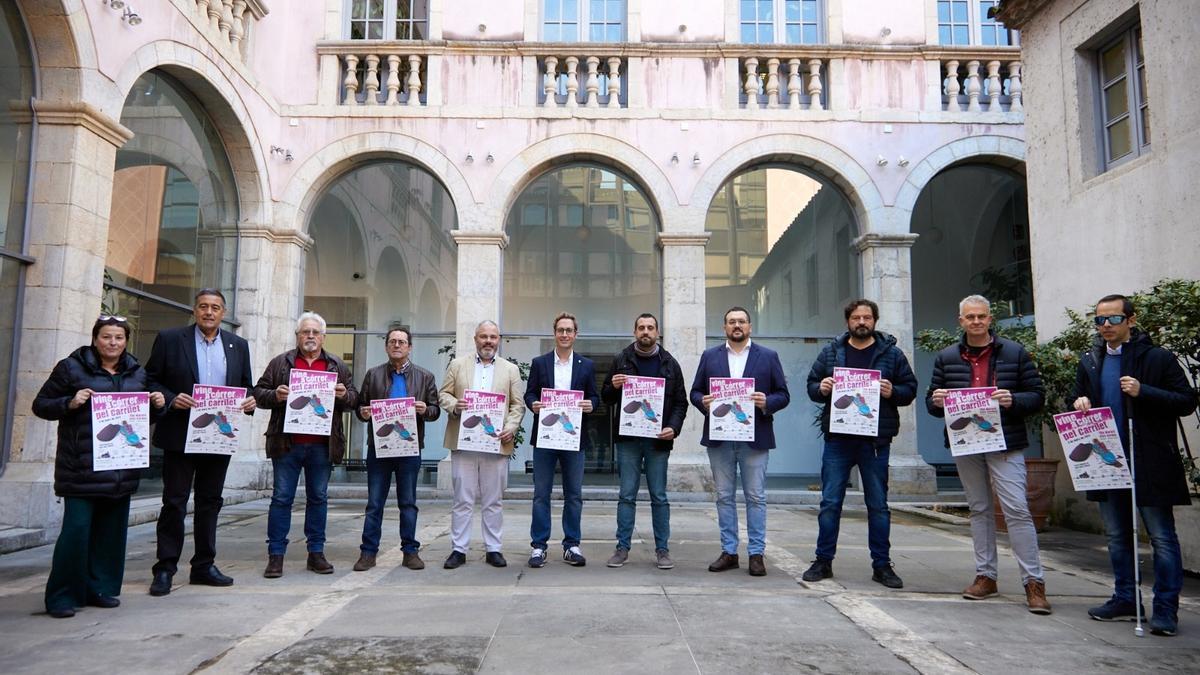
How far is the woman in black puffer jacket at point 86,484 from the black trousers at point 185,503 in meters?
0.28

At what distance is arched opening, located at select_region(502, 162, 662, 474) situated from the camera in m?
13.6

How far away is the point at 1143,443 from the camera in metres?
4.43

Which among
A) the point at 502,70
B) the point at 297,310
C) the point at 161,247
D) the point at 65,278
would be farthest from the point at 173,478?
the point at 502,70

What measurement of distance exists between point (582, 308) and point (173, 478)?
957cm

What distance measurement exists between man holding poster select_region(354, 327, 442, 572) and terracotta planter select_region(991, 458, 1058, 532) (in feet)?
19.9

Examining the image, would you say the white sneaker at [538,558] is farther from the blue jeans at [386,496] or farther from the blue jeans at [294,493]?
the blue jeans at [294,493]

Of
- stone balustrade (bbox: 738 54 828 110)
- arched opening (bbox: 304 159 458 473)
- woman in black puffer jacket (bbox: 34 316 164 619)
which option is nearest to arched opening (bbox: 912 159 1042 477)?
stone balustrade (bbox: 738 54 828 110)

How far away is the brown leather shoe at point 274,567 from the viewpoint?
5.47 meters

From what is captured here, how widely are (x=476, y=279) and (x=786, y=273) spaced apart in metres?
5.47

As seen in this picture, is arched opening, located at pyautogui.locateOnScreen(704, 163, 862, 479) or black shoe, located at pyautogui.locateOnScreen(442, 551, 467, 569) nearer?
black shoe, located at pyautogui.locateOnScreen(442, 551, 467, 569)

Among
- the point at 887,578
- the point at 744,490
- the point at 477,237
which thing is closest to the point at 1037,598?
the point at 887,578

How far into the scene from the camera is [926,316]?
631 inches

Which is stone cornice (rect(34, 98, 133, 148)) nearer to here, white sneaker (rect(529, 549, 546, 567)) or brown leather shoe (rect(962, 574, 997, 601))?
white sneaker (rect(529, 549, 546, 567))

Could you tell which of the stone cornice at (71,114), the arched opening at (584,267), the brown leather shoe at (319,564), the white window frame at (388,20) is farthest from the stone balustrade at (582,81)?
the brown leather shoe at (319,564)
